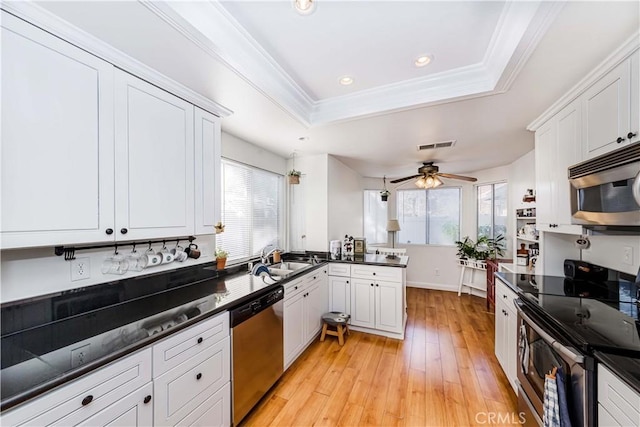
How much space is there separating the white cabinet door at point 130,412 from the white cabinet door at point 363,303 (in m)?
2.43

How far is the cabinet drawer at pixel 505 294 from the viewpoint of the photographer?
2010 mm

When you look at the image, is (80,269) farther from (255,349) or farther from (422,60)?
(422,60)

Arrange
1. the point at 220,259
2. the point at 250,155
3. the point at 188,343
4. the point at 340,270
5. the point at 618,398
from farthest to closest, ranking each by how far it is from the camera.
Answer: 1. the point at 340,270
2. the point at 250,155
3. the point at 220,259
4. the point at 188,343
5. the point at 618,398

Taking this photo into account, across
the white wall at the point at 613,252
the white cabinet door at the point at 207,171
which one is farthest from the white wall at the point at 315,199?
the white wall at the point at 613,252

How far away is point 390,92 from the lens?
205cm

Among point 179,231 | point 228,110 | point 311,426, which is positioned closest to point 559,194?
point 311,426

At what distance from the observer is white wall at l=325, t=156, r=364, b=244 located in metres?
3.73

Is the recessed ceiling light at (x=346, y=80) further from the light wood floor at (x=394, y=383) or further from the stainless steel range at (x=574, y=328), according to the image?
the light wood floor at (x=394, y=383)

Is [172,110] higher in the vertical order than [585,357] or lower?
higher

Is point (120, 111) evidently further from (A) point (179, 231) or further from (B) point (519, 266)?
(B) point (519, 266)

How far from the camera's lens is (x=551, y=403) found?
1224 mm

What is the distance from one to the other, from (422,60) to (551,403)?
2.15 meters

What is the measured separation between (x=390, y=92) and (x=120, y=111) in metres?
1.93

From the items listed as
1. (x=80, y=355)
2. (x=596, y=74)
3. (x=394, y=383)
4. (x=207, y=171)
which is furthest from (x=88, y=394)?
(x=596, y=74)
